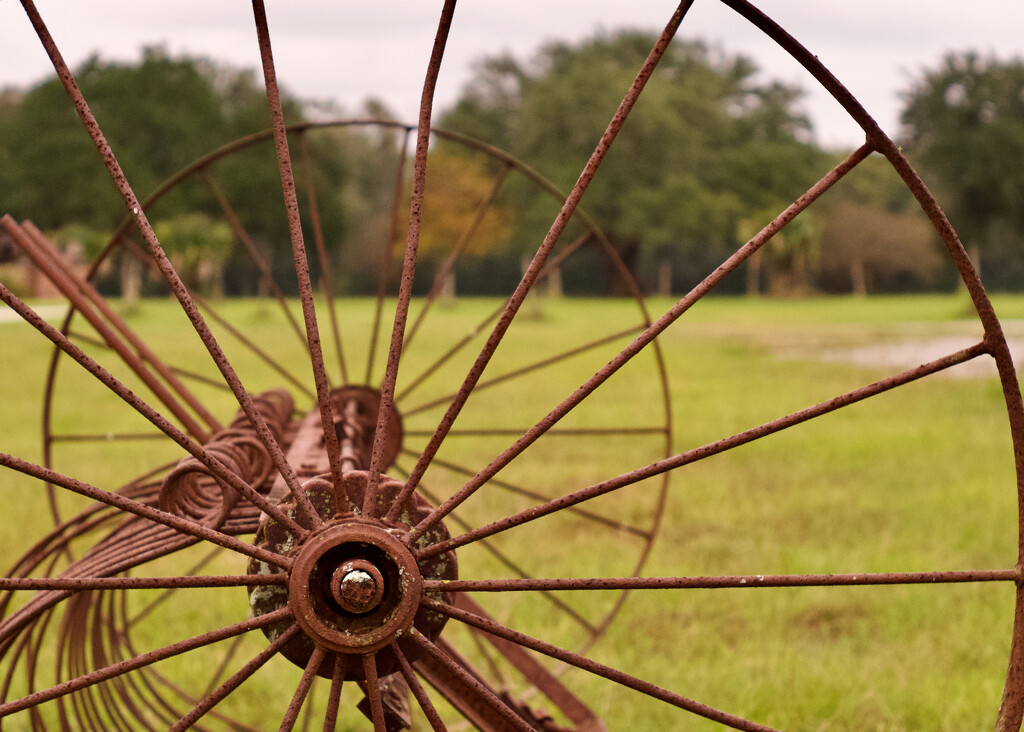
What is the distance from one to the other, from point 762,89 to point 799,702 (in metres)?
41.9

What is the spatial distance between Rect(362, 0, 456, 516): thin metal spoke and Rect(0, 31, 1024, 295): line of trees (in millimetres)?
16038

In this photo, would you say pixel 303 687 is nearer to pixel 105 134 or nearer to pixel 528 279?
pixel 528 279

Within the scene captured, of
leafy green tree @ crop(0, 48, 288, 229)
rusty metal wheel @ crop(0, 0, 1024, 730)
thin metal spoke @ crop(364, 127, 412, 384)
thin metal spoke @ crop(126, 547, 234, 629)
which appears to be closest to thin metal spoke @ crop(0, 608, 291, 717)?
rusty metal wheel @ crop(0, 0, 1024, 730)

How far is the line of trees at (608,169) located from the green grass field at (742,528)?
7952mm

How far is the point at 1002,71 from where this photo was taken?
53.6 ft

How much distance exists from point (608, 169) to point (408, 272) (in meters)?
32.7

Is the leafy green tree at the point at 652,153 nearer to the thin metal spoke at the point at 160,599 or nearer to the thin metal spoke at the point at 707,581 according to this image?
the thin metal spoke at the point at 160,599

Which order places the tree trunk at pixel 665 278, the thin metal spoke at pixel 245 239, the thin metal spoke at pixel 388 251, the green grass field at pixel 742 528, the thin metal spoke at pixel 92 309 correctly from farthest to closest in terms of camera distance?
the tree trunk at pixel 665 278, the green grass field at pixel 742 528, the thin metal spoke at pixel 245 239, the thin metal spoke at pixel 388 251, the thin metal spoke at pixel 92 309

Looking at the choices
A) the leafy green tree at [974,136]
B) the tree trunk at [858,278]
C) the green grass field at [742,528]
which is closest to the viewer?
the green grass field at [742,528]

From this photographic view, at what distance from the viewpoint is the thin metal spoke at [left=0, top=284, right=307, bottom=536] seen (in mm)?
1242

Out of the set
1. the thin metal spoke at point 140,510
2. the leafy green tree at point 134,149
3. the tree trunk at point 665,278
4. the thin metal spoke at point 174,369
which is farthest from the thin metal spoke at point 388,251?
the tree trunk at point 665,278

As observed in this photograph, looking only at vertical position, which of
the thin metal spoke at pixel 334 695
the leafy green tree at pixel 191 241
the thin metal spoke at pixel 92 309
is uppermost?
the leafy green tree at pixel 191 241

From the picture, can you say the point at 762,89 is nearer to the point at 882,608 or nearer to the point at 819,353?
the point at 819,353

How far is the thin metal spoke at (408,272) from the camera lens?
129 centimetres
